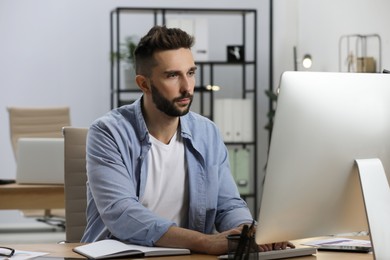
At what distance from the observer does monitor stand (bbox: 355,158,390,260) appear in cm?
181

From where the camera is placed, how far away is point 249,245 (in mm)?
1718

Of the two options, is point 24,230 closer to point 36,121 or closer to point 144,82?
point 36,121

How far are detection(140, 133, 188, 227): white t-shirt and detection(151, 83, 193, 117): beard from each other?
116 millimetres

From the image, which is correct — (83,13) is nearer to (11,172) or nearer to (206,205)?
(11,172)

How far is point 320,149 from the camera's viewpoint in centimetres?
176

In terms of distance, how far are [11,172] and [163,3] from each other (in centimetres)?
224

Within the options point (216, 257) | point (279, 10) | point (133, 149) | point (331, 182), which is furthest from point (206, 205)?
point (279, 10)

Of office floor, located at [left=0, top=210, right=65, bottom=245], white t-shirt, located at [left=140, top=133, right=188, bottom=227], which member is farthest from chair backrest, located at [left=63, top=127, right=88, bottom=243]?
office floor, located at [left=0, top=210, right=65, bottom=245]

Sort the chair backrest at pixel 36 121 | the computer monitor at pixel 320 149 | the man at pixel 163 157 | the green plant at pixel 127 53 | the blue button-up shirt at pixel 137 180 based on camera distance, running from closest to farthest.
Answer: the computer monitor at pixel 320 149 < the blue button-up shirt at pixel 137 180 < the man at pixel 163 157 < the chair backrest at pixel 36 121 < the green plant at pixel 127 53

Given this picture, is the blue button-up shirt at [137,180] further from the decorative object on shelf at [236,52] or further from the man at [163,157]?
the decorative object on shelf at [236,52]

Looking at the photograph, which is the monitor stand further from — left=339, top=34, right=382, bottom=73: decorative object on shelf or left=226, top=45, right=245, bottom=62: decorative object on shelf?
left=226, top=45, right=245, bottom=62: decorative object on shelf

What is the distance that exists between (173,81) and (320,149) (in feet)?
2.70

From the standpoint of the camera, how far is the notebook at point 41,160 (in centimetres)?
416

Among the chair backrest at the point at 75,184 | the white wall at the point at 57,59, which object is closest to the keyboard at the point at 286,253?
the chair backrest at the point at 75,184
